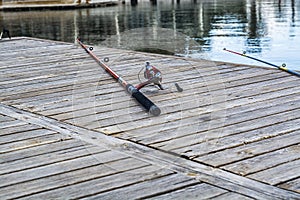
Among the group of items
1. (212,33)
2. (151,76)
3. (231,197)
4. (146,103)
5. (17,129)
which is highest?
(151,76)

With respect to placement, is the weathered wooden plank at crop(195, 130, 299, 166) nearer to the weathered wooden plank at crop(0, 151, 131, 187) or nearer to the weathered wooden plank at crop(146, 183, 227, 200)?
the weathered wooden plank at crop(146, 183, 227, 200)

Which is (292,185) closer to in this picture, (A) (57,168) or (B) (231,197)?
(B) (231,197)

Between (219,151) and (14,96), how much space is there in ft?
8.17

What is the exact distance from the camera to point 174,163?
3.21 meters

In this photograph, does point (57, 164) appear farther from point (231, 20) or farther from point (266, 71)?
point (231, 20)

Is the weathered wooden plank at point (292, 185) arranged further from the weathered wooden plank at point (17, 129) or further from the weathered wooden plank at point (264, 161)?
the weathered wooden plank at point (17, 129)

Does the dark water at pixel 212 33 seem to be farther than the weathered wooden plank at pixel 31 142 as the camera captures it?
Yes

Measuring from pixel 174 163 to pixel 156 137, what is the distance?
50cm

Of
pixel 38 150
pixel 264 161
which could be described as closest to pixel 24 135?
pixel 38 150

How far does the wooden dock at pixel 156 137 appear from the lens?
2.92 m

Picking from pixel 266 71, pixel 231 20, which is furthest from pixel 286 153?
pixel 231 20

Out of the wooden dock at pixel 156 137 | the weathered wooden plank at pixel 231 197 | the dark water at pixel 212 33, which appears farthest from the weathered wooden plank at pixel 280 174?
the dark water at pixel 212 33

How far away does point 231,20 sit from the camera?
2558 centimetres

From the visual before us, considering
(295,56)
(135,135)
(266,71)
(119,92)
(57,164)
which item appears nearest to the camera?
(57,164)
